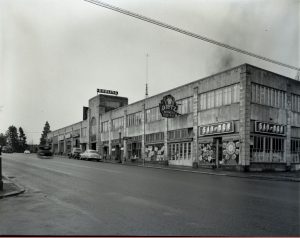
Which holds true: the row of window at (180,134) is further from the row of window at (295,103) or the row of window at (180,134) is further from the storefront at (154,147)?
the row of window at (295,103)

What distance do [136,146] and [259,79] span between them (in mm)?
22711

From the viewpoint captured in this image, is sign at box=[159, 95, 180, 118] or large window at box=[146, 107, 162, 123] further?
large window at box=[146, 107, 162, 123]

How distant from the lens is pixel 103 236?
22.1 ft

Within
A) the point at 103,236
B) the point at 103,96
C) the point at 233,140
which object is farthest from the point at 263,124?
the point at 103,96

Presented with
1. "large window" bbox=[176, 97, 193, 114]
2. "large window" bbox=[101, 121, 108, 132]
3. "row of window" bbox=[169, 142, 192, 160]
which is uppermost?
"large window" bbox=[176, 97, 193, 114]

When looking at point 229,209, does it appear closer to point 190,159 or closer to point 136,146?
point 190,159

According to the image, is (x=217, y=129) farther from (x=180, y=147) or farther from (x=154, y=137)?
(x=154, y=137)

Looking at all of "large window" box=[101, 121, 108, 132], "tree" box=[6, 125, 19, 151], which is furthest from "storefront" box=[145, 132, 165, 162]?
"tree" box=[6, 125, 19, 151]

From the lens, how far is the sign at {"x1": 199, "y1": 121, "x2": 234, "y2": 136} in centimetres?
3278

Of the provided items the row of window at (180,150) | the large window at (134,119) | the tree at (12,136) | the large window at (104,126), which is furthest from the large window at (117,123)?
the tree at (12,136)

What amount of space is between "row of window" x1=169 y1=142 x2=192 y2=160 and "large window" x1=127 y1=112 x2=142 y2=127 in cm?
975

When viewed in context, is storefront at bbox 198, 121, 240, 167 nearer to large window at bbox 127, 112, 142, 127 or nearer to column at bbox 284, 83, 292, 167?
column at bbox 284, 83, 292, 167

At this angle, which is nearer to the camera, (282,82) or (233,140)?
(233,140)

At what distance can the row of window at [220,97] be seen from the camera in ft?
108
